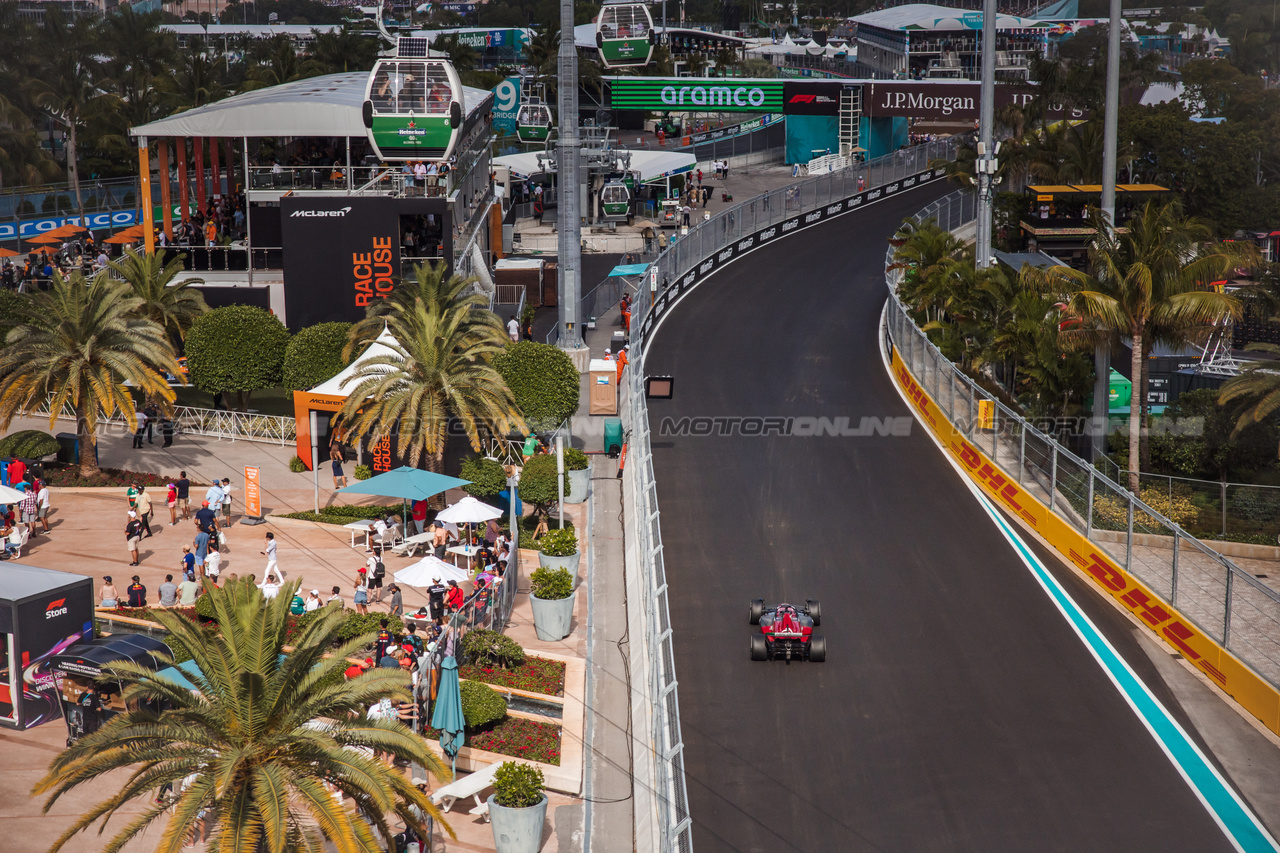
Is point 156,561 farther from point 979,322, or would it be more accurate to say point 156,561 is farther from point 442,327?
point 979,322

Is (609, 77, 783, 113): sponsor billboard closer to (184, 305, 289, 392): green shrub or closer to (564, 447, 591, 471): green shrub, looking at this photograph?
(184, 305, 289, 392): green shrub

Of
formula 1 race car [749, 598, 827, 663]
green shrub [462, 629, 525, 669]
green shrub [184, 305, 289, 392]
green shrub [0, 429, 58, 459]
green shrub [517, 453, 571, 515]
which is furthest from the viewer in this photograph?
green shrub [184, 305, 289, 392]

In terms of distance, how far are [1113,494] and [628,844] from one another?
471 inches

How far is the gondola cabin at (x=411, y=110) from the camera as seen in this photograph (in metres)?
39.8

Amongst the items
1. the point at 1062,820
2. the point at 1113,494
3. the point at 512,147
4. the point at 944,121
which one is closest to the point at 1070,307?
the point at 1113,494

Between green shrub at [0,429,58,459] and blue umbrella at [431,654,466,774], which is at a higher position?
green shrub at [0,429,58,459]

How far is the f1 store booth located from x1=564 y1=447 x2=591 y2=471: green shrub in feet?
166

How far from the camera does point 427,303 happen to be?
106 ft

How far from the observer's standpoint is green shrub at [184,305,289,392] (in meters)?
37.0

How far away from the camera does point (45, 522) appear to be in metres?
29.9

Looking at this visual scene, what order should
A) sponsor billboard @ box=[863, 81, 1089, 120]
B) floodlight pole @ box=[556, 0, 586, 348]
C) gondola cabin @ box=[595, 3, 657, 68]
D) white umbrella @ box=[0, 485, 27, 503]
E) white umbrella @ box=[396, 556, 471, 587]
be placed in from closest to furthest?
white umbrella @ box=[396, 556, 471, 587]
white umbrella @ box=[0, 485, 27, 503]
floodlight pole @ box=[556, 0, 586, 348]
gondola cabin @ box=[595, 3, 657, 68]
sponsor billboard @ box=[863, 81, 1089, 120]

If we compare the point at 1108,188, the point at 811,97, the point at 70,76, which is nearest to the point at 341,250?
the point at 1108,188

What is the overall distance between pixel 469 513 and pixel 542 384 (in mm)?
5722

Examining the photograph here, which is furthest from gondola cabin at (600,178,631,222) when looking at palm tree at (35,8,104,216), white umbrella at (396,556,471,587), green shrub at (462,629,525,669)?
green shrub at (462,629,525,669)
